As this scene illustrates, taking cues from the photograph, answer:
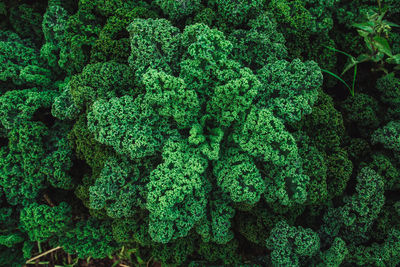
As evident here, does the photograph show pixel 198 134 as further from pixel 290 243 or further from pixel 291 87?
pixel 290 243

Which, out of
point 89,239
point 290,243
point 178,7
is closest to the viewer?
point 290,243

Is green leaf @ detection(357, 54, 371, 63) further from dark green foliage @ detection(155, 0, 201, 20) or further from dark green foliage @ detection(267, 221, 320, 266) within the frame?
dark green foliage @ detection(267, 221, 320, 266)

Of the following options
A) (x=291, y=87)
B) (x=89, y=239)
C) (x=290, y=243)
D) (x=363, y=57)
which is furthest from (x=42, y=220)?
(x=363, y=57)

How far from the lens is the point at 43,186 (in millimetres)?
3990

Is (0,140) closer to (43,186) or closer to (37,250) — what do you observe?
(43,186)

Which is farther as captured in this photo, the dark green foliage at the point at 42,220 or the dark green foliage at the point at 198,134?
the dark green foliage at the point at 42,220

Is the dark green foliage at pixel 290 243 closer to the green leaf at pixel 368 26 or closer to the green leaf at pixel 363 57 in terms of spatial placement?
the green leaf at pixel 363 57

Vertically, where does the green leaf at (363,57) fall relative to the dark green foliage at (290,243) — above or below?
above

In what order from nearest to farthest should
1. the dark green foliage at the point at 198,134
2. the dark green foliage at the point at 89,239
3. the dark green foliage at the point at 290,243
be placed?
the dark green foliage at the point at 198,134 < the dark green foliage at the point at 290,243 < the dark green foliage at the point at 89,239

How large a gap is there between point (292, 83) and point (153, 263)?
3.20m

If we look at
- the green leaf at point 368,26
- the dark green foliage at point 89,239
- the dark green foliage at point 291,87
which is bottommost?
the dark green foliage at point 89,239

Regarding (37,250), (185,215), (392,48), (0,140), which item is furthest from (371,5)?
(37,250)

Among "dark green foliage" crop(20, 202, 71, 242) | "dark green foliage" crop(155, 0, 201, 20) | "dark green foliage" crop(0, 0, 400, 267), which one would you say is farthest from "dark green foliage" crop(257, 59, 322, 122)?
"dark green foliage" crop(20, 202, 71, 242)

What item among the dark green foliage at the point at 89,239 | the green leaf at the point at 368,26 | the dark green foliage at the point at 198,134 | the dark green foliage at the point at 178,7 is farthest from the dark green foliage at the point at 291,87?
the dark green foliage at the point at 89,239
